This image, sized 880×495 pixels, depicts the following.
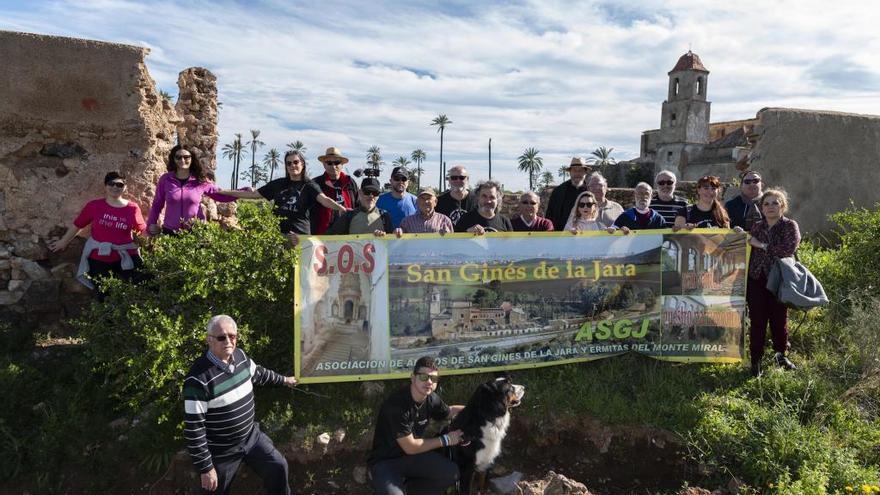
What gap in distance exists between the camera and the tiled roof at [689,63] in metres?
44.8

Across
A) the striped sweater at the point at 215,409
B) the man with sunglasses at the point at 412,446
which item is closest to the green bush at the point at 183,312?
the striped sweater at the point at 215,409

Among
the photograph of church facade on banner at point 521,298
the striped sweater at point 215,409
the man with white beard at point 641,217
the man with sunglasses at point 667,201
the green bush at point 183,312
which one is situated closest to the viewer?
the striped sweater at point 215,409

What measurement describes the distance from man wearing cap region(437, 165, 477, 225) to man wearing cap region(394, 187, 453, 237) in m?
0.56

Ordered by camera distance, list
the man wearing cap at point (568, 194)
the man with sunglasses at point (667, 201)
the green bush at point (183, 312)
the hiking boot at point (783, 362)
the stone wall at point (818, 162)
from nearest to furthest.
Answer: the green bush at point (183, 312), the hiking boot at point (783, 362), the man with sunglasses at point (667, 201), the man wearing cap at point (568, 194), the stone wall at point (818, 162)

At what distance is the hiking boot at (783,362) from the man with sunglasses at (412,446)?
11.0 feet

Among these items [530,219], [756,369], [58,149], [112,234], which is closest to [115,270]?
[112,234]

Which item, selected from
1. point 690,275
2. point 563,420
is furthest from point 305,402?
point 690,275

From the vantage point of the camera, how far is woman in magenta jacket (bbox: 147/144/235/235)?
549 centimetres

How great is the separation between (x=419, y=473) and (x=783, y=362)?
3.73 meters

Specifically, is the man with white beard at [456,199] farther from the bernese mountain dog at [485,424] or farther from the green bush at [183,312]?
the bernese mountain dog at [485,424]

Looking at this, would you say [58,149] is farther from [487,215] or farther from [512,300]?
[512,300]

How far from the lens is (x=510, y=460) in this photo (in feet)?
15.9

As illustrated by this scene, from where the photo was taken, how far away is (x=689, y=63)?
4484cm

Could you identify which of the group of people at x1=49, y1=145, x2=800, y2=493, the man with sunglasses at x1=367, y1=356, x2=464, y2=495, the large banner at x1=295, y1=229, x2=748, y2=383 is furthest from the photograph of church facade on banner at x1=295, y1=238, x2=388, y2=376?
the man with sunglasses at x1=367, y1=356, x2=464, y2=495
